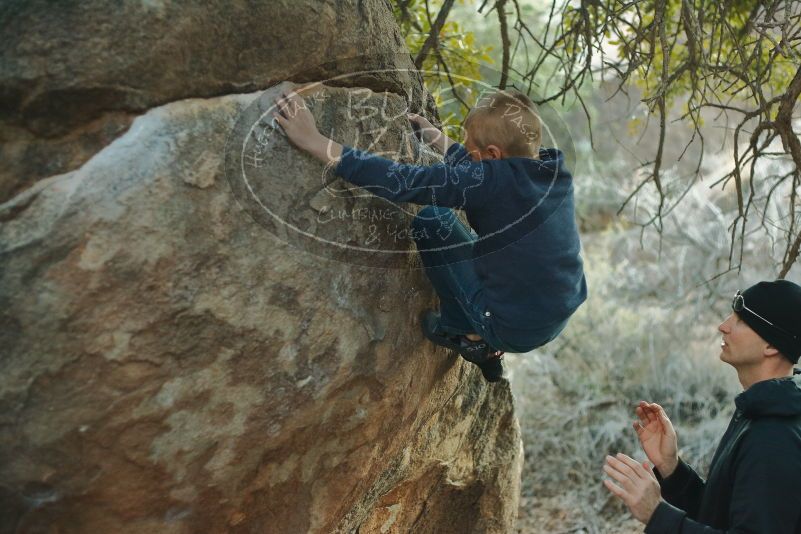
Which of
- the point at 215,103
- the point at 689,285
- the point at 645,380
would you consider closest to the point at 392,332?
the point at 215,103

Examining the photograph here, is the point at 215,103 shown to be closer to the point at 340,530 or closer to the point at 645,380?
the point at 340,530

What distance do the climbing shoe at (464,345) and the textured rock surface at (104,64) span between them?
93 cm

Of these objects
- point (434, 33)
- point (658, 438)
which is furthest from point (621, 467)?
point (434, 33)

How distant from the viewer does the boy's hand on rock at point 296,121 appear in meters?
2.52

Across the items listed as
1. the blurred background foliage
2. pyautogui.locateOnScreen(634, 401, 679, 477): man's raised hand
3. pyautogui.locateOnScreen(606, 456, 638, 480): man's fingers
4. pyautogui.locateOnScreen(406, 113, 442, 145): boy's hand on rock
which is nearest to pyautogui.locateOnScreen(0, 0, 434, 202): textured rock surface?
pyautogui.locateOnScreen(406, 113, 442, 145): boy's hand on rock

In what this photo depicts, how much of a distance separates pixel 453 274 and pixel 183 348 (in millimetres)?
958

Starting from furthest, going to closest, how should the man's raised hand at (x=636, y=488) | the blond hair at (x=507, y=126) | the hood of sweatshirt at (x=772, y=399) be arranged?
1. the blond hair at (x=507, y=126)
2. the man's raised hand at (x=636, y=488)
3. the hood of sweatshirt at (x=772, y=399)

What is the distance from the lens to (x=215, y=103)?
2.41 m

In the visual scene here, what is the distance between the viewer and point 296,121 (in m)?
2.54

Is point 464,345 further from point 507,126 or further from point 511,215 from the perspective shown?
point 507,126

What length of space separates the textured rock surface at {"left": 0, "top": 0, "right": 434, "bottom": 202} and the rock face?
0.07 feet

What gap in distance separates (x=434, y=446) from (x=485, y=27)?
11798mm
